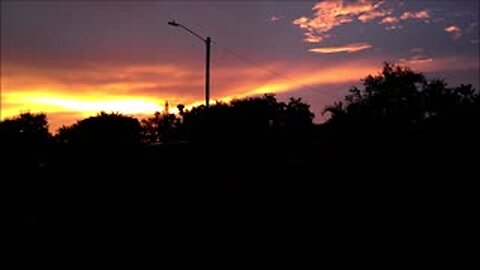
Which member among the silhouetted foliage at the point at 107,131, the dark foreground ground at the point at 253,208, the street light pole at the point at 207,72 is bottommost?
the dark foreground ground at the point at 253,208

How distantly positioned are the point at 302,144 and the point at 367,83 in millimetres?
66676

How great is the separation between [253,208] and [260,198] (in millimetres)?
1495

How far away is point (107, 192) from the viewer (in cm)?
1981

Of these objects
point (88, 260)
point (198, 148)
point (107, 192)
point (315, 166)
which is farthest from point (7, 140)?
point (88, 260)

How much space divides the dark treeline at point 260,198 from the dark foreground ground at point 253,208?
49mm

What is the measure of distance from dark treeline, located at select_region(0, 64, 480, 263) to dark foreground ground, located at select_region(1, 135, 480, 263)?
0.05 m

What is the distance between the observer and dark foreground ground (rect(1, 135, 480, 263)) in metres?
10.8

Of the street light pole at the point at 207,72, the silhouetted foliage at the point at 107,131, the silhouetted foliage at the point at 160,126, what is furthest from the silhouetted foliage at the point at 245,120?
the silhouetted foliage at the point at 160,126

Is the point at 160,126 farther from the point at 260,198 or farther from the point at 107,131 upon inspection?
the point at 260,198

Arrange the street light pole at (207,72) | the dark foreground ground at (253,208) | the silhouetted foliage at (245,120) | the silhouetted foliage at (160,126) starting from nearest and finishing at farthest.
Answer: the dark foreground ground at (253,208)
the street light pole at (207,72)
the silhouetted foliage at (245,120)
the silhouetted foliage at (160,126)

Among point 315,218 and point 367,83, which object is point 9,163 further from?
point 367,83

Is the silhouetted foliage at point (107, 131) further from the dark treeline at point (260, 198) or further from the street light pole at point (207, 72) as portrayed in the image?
the street light pole at point (207, 72)

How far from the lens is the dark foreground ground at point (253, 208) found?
35.4ft

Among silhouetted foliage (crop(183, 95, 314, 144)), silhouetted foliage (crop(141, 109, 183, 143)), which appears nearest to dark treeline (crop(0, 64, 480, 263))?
silhouetted foliage (crop(183, 95, 314, 144))
